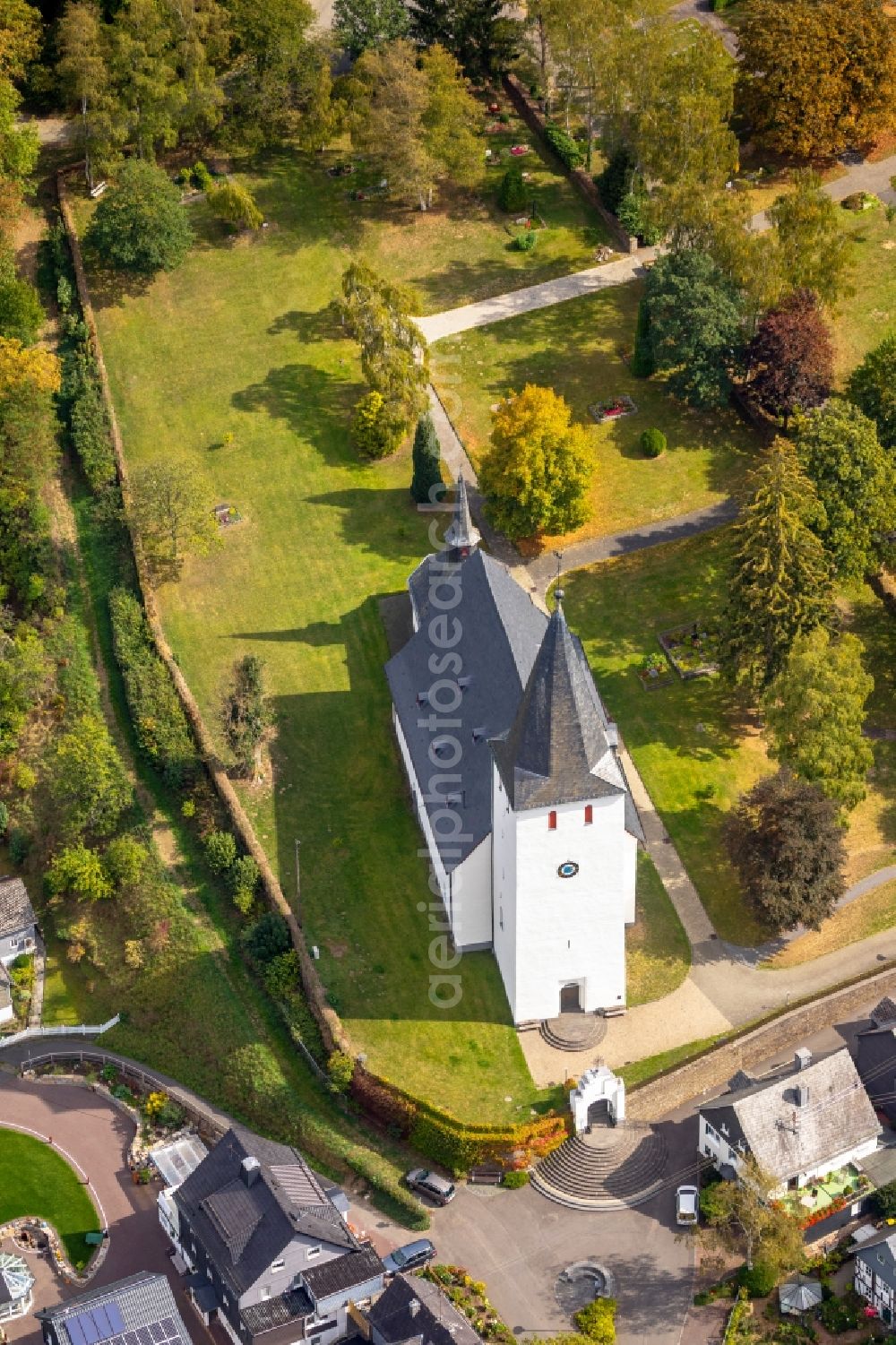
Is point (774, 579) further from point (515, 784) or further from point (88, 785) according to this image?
point (88, 785)

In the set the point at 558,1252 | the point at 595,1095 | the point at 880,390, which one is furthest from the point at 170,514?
the point at 558,1252

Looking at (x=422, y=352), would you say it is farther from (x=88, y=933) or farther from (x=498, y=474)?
(x=88, y=933)

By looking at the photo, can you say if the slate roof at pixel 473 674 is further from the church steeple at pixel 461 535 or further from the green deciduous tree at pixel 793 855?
the green deciduous tree at pixel 793 855

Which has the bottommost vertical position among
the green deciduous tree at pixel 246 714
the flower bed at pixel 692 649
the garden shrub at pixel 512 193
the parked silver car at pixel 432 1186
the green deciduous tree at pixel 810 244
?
the parked silver car at pixel 432 1186

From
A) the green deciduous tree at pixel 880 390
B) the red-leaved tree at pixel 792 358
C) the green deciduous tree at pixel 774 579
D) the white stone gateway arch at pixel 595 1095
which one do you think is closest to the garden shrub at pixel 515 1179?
the white stone gateway arch at pixel 595 1095

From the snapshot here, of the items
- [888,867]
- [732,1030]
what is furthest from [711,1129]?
[888,867]
